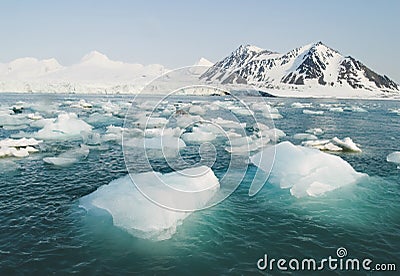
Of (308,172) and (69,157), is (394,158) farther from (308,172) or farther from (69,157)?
(69,157)

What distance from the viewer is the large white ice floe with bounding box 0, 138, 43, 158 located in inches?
835

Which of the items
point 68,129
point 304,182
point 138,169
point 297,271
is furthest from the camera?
point 68,129

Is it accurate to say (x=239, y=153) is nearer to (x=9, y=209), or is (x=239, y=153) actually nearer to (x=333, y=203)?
(x=333, y=203)

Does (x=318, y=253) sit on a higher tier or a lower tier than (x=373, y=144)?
lower

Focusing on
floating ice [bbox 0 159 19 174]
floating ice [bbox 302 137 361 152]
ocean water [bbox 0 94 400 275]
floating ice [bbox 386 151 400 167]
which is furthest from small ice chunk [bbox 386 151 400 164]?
floating ice [bbox 0 159 19 174]

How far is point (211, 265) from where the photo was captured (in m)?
8.74

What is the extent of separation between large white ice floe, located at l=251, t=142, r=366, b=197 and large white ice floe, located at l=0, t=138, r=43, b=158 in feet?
54.0

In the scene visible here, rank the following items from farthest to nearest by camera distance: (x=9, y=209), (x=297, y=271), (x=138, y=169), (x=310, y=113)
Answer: (x=310, y=113) < (x=138, y=169) < (x=9, y=209) < (x=297, y=271)

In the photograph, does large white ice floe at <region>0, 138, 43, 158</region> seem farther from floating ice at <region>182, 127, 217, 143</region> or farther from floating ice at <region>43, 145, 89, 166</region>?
floating ice at <region>182, 127, 217, 143</region>

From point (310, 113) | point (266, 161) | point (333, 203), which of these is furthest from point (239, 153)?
point (310, 113)

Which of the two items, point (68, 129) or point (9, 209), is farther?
point (68, 129)

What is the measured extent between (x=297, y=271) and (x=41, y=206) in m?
10.00

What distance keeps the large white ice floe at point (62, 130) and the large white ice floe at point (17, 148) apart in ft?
12.4

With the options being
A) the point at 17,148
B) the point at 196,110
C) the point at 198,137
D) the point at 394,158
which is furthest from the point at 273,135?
the point at 17,148
